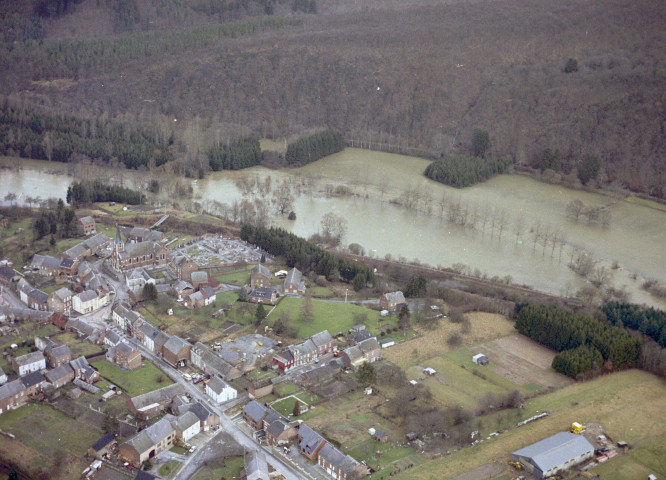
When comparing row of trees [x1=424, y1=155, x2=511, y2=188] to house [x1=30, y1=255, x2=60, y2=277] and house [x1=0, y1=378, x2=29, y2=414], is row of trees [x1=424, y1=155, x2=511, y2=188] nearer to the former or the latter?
house [x1=30, y1=255, x2=60, y2=277]

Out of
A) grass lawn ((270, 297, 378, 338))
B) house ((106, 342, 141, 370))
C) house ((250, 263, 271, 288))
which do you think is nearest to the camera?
house ((106, 342, 141, 370))

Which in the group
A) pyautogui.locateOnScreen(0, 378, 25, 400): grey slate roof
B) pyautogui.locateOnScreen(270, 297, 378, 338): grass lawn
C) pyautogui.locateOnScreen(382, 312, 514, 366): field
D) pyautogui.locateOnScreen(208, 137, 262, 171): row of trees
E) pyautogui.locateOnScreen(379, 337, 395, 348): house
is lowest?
pyautogui.locateOnScreen(382, 312, 514, 366): field

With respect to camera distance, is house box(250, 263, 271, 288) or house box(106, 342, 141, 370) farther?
house box(250, 263, 271, 288)

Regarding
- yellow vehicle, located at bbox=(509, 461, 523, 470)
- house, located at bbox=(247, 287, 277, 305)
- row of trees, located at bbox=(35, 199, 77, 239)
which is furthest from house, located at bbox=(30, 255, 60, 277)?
yellow vehicle, located at bbox=(509, 461, 523, 470)

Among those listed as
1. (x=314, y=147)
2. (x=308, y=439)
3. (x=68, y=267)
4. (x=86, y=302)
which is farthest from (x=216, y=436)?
(x=314, y=147)

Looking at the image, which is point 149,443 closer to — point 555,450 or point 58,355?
point 58,355

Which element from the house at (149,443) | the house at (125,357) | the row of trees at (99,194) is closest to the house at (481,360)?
the house at (149,443)
